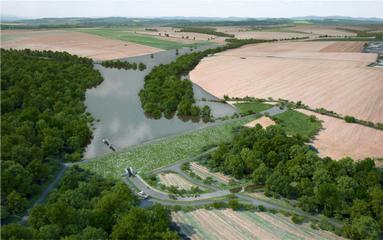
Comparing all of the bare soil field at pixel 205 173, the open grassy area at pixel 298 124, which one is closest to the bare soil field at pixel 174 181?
the bare soil field at pixel 205 173

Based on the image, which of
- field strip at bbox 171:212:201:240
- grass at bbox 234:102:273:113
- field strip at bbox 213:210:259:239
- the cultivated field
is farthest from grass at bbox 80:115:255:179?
field strip at bbox 213:210:259:239

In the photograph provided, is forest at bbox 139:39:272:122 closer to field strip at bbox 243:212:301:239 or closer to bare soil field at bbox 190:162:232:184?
bare soil field at bbox 190:162:232:184

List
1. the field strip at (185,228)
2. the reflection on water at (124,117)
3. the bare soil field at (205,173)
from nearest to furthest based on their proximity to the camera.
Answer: the field strip at (185,228), the bare soil field at (205,173), the reflection on water at (124,117)

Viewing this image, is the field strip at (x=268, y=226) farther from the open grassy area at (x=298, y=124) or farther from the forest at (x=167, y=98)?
the forest at (x=167, y=98)

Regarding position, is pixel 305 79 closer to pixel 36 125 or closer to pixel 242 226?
pixel 242 226

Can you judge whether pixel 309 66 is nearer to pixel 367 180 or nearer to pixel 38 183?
pixel 367 180

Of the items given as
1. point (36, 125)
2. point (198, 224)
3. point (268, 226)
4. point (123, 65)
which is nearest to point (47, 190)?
point (36, 125)

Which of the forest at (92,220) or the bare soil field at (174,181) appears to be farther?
the bare soil field at (174,181)
